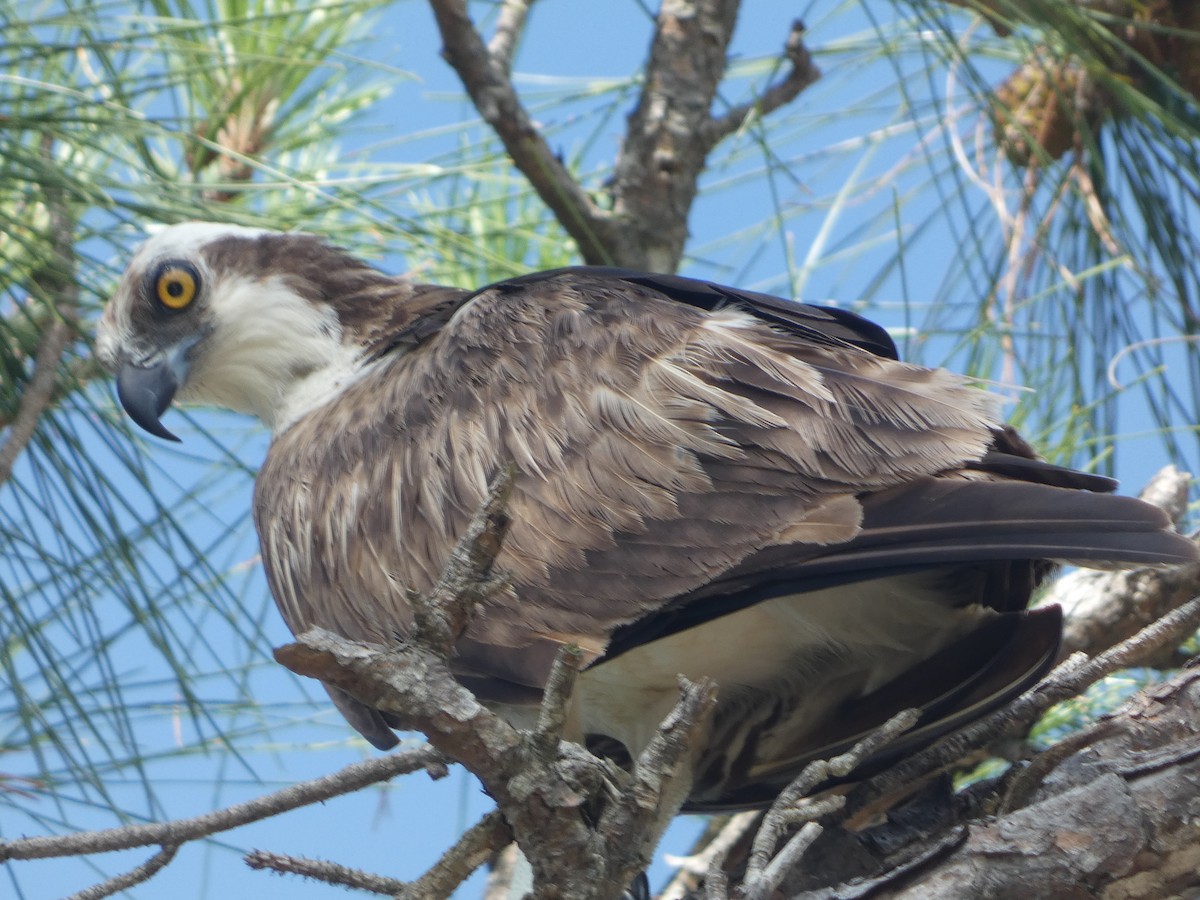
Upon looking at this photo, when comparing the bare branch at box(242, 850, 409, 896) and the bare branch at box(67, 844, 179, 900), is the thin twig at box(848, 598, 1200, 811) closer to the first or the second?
the bare branch at box(242, 850, 409, 896)

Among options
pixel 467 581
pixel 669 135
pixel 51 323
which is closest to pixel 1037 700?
pixel 467 581

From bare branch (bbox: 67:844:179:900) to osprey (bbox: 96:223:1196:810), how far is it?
0.44 metres

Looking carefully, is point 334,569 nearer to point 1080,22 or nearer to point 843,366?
point 843,366

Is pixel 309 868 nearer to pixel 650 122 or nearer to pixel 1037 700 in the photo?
pixel 1037 700

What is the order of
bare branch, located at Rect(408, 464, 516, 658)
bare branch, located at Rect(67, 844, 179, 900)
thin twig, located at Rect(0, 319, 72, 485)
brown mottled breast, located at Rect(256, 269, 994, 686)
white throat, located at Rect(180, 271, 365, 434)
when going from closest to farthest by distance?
bare branch, located at Rect(408, 464, 516, 658), bare branch, located at Rect(67, 844, 179, 900), brown mottled breast, located at Rect(256, 269, 994, 686), thin twig, located at Rect(0, 319, 72, 485), white throat, located at Rect(180, 271, 365, 434)

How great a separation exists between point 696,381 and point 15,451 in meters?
1.14

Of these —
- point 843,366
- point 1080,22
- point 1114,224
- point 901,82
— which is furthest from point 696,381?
point 1114,224

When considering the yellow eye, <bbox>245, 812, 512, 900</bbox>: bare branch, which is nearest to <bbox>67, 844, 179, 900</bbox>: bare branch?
<bbox>245, 812, 512, 900</bbox>: bare branch

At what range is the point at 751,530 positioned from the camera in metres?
1.91

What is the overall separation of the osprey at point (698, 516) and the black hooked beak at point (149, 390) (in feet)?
0.06

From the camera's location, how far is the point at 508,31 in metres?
3.19

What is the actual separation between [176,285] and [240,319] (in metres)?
0.13

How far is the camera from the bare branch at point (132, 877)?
1.77 metres

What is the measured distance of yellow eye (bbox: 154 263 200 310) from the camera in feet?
9.03
